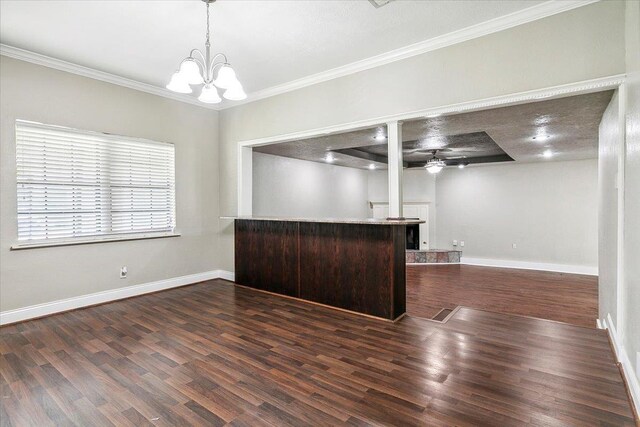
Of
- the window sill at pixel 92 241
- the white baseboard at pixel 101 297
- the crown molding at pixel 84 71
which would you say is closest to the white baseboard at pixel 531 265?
the white baseboard at pixel 101 297

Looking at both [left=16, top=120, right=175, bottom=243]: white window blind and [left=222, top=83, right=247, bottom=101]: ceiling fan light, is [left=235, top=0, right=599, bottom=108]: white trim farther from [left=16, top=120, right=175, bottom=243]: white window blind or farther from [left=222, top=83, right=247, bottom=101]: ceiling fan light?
[left=16, top=120, right=175, bottom=243]: white window blind

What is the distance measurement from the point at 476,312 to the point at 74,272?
190 inches

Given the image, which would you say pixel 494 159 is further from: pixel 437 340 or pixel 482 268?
pixel 437 340

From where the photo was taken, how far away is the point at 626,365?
2203 millimetres

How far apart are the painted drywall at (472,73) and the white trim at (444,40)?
5 centimetres

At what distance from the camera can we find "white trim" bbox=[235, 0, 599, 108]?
2.64 m

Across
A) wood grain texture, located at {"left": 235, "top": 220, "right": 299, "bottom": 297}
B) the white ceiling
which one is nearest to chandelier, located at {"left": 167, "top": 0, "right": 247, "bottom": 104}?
the white ceiling

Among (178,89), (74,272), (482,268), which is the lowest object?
(482,268)

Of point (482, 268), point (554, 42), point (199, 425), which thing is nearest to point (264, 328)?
point (199, 425)

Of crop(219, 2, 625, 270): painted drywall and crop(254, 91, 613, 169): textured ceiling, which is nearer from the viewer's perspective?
crop(219, 2, 625, 270): painted drywall

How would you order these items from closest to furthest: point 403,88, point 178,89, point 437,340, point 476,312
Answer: point 178,89
point 437,340
point 403,88
point 476,312

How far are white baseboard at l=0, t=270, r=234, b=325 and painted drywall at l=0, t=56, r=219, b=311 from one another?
0.06m

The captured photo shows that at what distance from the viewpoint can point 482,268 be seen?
791cm

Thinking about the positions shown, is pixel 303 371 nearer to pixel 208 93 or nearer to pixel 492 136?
pixel 208 93
